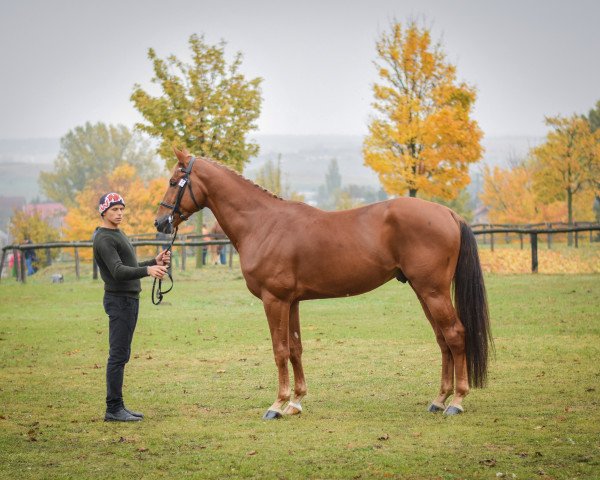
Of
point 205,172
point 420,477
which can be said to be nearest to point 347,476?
point 420,477

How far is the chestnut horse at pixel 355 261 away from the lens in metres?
7.59

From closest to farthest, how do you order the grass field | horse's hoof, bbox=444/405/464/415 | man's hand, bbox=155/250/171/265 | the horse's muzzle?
the grass field < horse's hoof, bbox=444/405/464/415 < man's hand, bbox=155/250/171/265 < the horse's muzzle

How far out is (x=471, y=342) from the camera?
25.3 feet

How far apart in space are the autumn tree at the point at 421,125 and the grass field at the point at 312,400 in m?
16.7

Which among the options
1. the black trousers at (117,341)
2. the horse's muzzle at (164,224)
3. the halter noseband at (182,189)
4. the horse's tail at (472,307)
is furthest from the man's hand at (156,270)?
the horse's tail at (472,307)

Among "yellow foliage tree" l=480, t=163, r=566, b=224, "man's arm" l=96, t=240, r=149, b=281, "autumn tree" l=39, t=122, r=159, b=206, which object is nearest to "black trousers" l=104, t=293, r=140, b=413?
"man's arm" l=96, t=240, r=149, b=281

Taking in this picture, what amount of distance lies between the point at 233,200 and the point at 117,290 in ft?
5.22

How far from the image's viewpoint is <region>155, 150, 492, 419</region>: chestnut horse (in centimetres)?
759

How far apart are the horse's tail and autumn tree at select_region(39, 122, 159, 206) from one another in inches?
3743

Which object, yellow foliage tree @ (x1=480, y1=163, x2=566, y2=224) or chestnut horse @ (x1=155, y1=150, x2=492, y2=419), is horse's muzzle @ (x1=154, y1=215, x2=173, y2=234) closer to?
chestnut horse @ (x1=155, y1=150, x2=492, y2=419)

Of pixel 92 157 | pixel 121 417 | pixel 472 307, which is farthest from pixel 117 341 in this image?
pixel 92 157

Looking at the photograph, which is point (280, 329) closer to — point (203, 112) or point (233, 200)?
point (233, 200)

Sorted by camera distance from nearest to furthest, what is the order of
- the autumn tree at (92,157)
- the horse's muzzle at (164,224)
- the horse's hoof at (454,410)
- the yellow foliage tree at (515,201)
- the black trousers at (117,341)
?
the horse's hoof at (454,410)
the black trousers at (117,341)
the horse's muzzle at (164,224)
the yellow foliage tree at (515,201)
the autumn tree at (92,157)

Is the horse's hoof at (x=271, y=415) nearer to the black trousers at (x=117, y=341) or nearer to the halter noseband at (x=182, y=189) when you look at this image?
the black trousers at (x=117, y=341)
